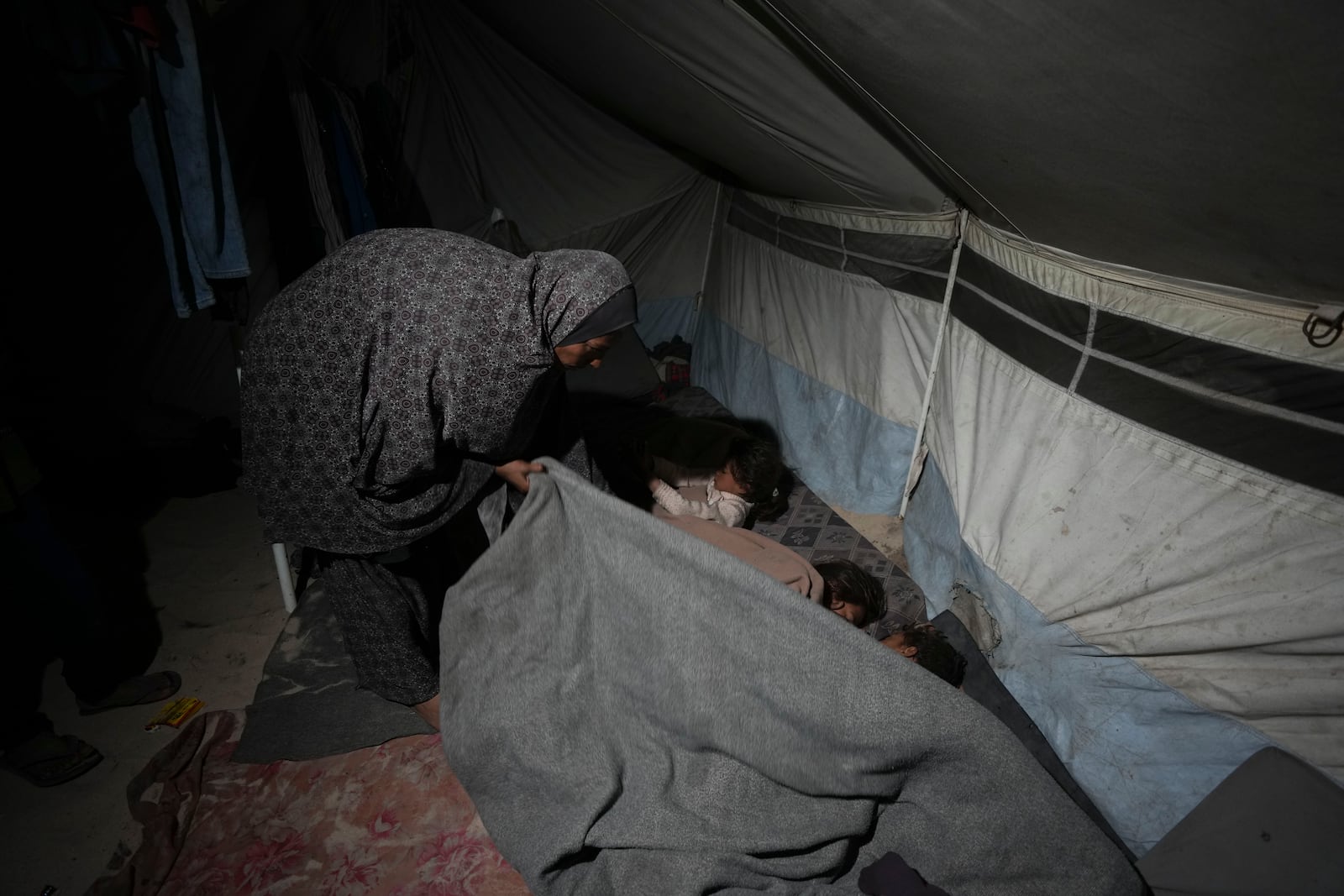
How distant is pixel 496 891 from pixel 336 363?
4.15 feet

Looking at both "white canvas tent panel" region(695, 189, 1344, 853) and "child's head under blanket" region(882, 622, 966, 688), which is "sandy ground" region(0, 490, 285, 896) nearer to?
"child's head under blanket" region(882, 622, 966, 688)

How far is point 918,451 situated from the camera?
267 centimetres

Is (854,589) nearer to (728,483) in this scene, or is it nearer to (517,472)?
(728,483)

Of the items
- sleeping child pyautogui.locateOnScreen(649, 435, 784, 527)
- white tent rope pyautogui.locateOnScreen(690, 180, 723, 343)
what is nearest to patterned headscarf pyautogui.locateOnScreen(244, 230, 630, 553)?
sleeping child pyautogui.locateOnScreen(649, 435, 784, 527)

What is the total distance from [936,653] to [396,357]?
1.69m

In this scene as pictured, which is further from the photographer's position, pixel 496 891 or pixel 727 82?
pixel 727 82

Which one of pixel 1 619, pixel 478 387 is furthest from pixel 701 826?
pixel 1 619

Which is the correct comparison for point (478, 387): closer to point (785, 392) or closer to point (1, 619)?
point (1, 619)

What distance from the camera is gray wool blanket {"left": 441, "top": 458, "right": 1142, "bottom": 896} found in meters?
1.16

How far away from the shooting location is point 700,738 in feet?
4.27

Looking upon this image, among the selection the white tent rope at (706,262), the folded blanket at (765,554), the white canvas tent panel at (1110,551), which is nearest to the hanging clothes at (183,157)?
the folded blanket at (765,554)

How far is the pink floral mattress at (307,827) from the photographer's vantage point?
1584 millimetres

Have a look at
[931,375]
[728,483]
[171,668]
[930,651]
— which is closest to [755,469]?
[728,483]

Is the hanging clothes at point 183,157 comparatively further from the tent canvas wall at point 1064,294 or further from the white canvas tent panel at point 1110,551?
the white canvas tent panel at point 1110,551
